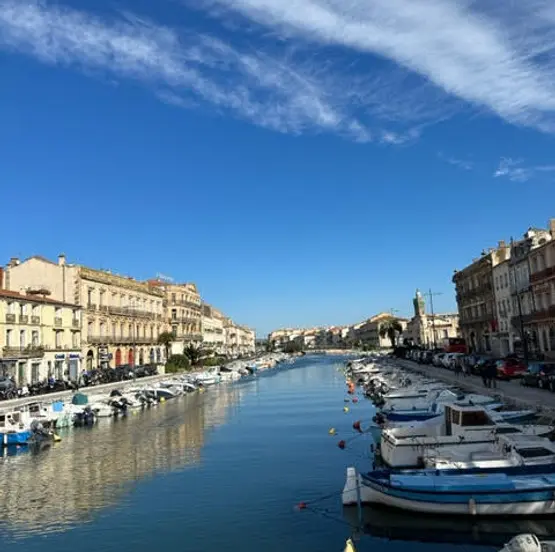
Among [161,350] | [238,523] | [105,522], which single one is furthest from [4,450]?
[161,350]

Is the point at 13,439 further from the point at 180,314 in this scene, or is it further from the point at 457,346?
the point at 180,314

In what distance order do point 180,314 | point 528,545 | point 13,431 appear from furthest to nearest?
1. point 180,314
2. point 13,431
3. point 528,545

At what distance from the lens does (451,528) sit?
58.1ft

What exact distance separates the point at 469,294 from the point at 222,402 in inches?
1809

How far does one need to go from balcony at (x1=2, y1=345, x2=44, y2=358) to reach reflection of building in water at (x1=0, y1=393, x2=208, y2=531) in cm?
1446

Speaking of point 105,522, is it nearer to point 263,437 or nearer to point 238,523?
point 238,523

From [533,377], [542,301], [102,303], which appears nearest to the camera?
[533,377]

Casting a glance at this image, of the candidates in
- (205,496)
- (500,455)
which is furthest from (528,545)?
(205,496)

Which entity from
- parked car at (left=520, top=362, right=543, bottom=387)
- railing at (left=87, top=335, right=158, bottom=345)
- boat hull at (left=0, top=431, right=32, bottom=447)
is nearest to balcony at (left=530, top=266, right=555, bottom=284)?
parked car at (left=520, top=362, right=543, bottom=387)

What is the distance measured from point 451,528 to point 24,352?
48.6 m

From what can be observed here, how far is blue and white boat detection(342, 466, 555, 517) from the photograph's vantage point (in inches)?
695

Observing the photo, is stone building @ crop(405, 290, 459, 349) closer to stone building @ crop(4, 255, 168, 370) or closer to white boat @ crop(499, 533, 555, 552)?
stone building @ crop(4, 255, 168, 370)

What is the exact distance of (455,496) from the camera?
59.1ft

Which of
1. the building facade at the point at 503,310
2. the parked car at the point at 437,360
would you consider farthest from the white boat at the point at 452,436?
the parked car at the point at 437,360
